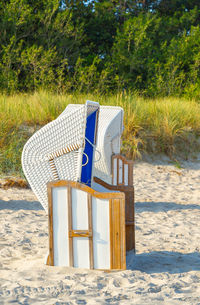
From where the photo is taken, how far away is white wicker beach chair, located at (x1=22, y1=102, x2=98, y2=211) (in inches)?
121

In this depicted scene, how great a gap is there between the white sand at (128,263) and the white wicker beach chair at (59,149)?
2.29 feet

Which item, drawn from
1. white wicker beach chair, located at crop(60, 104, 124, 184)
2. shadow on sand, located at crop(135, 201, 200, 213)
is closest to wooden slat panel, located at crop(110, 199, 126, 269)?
white wicker beach chair, located at crop(60, 104, 124, 184)

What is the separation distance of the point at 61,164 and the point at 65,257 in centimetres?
68

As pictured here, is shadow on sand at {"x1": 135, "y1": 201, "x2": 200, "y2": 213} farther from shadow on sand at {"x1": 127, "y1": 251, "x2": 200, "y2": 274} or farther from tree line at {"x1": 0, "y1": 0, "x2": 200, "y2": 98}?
tree line at {"x1": 0, "y1": 0, "x2": 200, "y2": 98}

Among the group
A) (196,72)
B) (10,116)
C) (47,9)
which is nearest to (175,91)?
(196,72)

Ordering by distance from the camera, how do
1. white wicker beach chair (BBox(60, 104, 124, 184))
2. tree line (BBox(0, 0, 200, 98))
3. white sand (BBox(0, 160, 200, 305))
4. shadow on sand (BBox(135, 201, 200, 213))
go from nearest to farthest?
white sand (BBox(0, 160, 200, 305)) < white wicker beach chair (BBox(60, 104, 124, 184)) < shadow on sand (BBox(135, 201, 200, 213)) < tree line (BBox(0, 0, 200, 98))

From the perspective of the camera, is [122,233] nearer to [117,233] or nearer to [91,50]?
[117,233]

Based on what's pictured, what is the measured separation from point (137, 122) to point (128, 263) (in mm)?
5617

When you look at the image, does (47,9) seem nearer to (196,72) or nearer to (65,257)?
(196,72)

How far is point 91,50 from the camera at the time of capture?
14758mm

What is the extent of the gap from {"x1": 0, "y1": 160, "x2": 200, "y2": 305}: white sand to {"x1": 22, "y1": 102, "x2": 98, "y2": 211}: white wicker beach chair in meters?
0.70

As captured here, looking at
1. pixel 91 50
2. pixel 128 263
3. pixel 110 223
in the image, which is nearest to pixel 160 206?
pixel 128 263

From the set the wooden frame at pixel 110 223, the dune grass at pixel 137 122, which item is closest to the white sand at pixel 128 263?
the wooden frame at pixel 110 223

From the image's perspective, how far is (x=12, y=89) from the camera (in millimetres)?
11961
